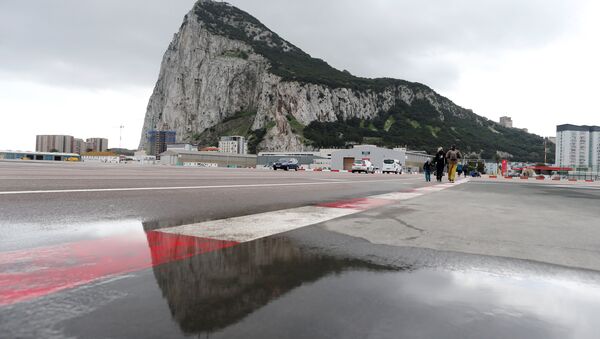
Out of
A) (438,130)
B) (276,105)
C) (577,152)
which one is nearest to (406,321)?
(276,105)

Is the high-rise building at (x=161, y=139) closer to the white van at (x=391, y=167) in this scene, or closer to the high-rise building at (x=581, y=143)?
the white van at (x=391, y=167)

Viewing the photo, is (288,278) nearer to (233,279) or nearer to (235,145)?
(233,279)

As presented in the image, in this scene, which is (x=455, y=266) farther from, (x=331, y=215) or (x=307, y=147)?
(x=307, y=147)

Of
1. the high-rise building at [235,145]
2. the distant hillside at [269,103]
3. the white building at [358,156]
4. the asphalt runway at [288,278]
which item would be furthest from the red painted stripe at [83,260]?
the high-rise building at [235,145]

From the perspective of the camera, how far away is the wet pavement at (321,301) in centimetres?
151

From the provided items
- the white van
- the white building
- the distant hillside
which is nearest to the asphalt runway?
the white van

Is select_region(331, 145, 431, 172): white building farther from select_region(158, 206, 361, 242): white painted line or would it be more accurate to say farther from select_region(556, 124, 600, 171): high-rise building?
select_region(556, 124, 600, 171): high-rise building

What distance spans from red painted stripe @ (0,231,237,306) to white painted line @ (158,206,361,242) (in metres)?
0.23

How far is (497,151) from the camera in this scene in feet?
623

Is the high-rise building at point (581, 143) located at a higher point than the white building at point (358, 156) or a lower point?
higher

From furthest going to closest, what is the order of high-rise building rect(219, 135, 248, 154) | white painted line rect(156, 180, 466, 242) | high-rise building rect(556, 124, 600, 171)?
high-rise building rect(219, 135, 248, 154) < high-rise building rect(556, 124, 600, 171) < white painted line rect(156, 180, 466, 242)

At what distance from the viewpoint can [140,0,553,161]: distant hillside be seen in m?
160

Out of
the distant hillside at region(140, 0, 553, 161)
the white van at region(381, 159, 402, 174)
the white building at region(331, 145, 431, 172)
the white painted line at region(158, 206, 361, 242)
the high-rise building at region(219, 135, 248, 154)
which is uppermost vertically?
the distant hillside at region(140, 0, 553, 161)

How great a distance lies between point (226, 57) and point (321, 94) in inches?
2153
